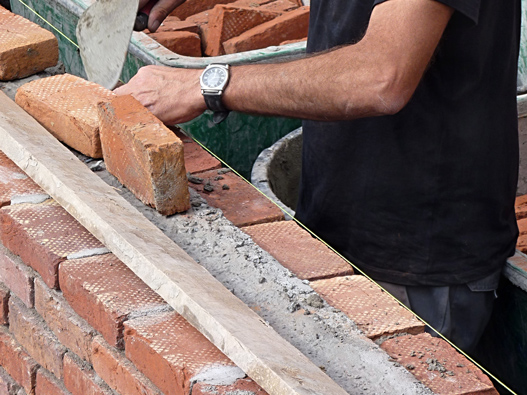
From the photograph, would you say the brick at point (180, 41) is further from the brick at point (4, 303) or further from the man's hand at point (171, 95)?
the brick at point (4, 303)

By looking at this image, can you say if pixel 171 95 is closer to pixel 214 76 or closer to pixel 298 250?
pixel 214 76

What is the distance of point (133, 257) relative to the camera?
155cm

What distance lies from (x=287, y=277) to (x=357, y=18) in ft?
2.67

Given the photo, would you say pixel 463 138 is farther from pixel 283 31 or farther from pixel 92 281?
pixel 283 31

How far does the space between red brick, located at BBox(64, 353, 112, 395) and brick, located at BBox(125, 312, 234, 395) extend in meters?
0.14

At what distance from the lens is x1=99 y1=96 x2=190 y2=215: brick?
1664 millimetres

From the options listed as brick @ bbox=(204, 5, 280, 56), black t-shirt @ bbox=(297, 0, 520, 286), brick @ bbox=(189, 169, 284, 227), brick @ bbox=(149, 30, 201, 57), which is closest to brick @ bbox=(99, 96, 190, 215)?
brick @ bbox=(189, 169, 284, 227)

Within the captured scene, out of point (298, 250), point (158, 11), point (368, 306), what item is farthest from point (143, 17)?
point (368, 306)

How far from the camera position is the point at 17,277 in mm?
1839

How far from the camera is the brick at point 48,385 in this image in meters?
1.80

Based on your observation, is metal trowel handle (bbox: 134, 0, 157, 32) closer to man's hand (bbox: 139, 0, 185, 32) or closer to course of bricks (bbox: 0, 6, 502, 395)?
man's hand (bbox: 139, 0, 185, 32)

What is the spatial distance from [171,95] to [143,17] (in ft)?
2.21

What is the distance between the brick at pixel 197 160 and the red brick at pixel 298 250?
0.27 meters

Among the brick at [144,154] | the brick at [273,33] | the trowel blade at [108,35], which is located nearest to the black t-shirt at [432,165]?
the trowel blade at [108,35]
